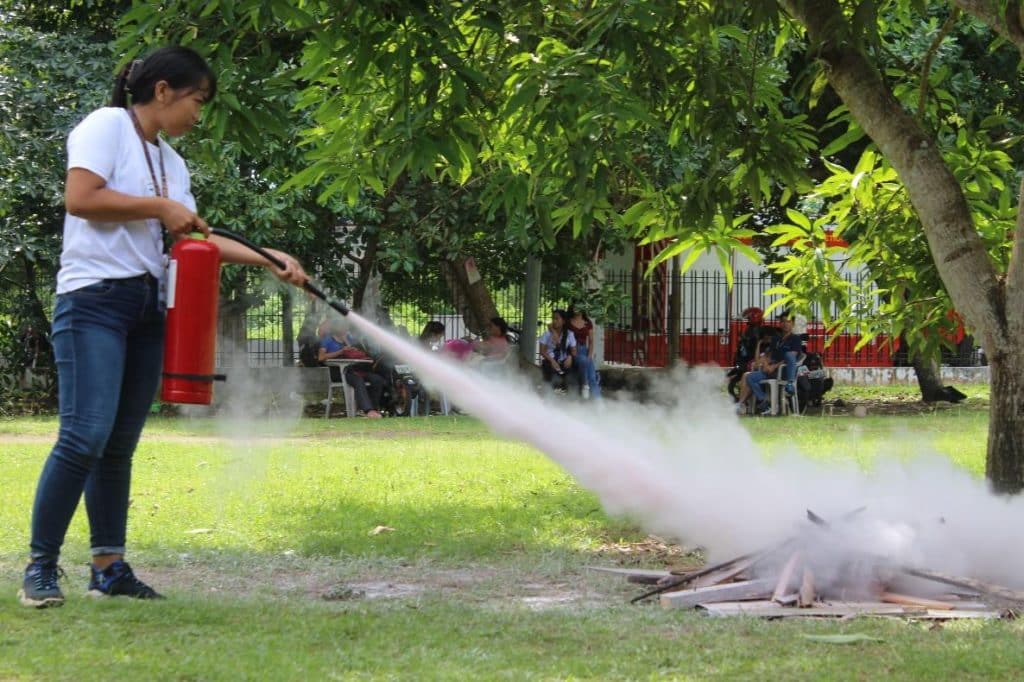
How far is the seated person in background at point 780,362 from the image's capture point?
18812 mm

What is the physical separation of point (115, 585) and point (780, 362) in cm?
1484

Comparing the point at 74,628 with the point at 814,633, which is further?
the point at 814,633

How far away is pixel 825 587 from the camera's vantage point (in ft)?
18.3

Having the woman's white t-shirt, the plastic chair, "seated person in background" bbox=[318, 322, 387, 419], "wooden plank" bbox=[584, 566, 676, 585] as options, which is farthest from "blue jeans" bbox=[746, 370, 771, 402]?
the woman's white t-shirt

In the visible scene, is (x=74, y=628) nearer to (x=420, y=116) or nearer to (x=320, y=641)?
(x=320, y=641)

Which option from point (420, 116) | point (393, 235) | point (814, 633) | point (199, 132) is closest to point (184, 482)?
point (199, 132)

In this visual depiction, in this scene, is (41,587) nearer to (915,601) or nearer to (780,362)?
(915,601)

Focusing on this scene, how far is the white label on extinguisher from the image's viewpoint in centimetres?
477

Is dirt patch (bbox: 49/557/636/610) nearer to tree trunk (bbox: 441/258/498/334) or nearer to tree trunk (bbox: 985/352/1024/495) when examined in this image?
tree trunk (bbox: 985/352/1024/495)

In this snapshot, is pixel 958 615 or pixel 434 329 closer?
pixel 958 615

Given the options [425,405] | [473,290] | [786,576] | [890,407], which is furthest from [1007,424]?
[473,290]

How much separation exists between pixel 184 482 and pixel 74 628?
18.2 feet

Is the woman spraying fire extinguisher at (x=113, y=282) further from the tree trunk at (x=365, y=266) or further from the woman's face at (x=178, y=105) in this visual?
the tree trunk at (x=365, y=266)

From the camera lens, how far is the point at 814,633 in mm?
4898
